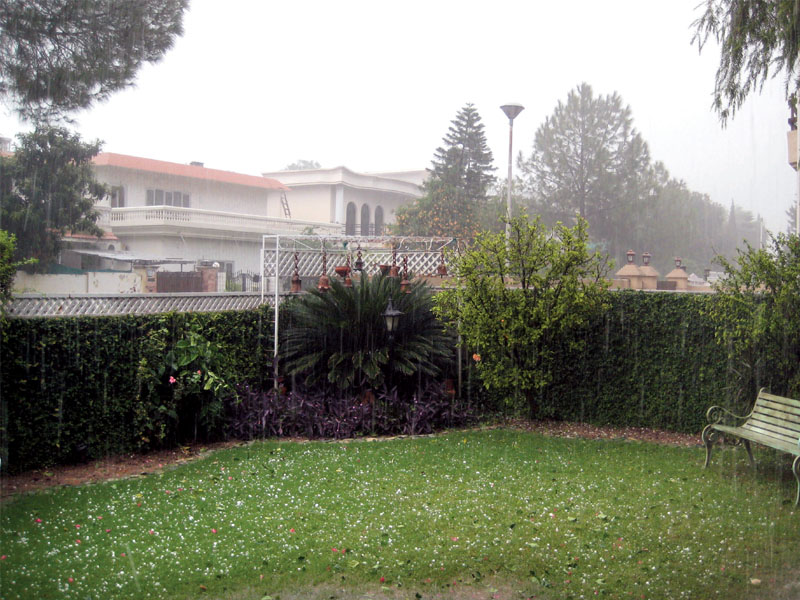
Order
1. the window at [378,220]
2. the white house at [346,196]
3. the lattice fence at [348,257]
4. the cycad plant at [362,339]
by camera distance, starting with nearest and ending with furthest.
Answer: the cycad plant at [362,339], the lattice fence at [348,257], the white house at [346,196], the window at [378,220]

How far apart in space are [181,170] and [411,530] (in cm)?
2189

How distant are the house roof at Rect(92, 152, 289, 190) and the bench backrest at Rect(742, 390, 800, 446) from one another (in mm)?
19717

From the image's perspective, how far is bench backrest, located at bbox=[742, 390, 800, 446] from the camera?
19.2ft

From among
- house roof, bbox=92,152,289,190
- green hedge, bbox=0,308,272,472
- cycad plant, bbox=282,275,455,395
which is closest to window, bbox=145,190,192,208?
house roof, bbox=92,152,289,190

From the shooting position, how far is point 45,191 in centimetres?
1806

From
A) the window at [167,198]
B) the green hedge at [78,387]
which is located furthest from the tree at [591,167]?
the green hedge at [78,387]

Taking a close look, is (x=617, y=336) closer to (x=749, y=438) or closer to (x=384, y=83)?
(x=749, y=438)

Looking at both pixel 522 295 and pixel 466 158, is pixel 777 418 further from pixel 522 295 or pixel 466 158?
pixel 466 158

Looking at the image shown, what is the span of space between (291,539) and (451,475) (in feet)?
7.05

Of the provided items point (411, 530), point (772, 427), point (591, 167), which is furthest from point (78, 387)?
point (591, 167)

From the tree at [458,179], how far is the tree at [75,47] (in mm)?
18142

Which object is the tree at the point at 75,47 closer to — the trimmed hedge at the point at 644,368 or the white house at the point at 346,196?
the trimmed hedge at the point at 644,368

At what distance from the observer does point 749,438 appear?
6.05 m

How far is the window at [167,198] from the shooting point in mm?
23453
